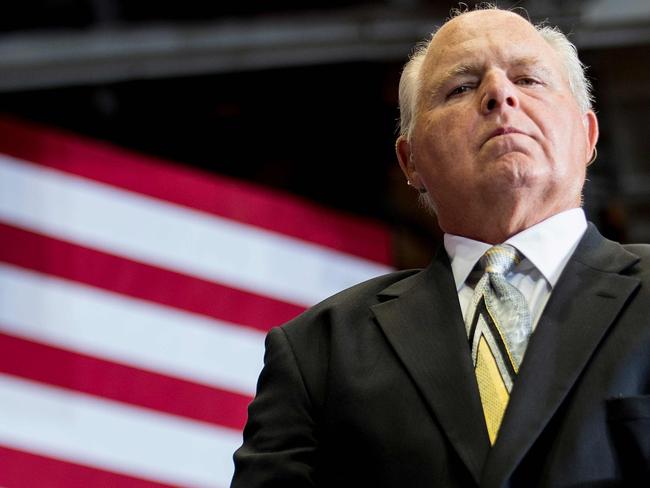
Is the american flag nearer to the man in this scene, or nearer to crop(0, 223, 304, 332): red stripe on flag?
crop(0, 223, 304, 332): red stripe on flag

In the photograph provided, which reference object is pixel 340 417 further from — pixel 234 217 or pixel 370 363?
pixel 234 217

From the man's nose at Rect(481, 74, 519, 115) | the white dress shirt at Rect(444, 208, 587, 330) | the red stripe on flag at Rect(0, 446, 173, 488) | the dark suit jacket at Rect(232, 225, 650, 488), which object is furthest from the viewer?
the red stripe on flag at Rect(0, 446, 173, 488)

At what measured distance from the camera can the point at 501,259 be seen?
49.7 inches

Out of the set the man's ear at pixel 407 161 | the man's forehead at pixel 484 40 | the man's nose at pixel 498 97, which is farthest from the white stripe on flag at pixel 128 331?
the man's nose at pixel 498 97

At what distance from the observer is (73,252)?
3.23m

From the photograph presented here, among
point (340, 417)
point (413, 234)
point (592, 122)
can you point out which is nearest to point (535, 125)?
point (592, 122)

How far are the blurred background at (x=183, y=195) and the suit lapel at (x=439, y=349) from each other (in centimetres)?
192

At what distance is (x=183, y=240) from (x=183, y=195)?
0.45 ft

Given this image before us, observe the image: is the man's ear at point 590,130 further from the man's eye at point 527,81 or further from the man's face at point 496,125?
the man's eye at point 527,81

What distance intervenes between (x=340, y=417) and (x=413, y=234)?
211cm

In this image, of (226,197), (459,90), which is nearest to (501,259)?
(459,90)

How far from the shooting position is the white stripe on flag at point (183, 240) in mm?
3236

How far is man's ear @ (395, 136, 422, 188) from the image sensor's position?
151 cm

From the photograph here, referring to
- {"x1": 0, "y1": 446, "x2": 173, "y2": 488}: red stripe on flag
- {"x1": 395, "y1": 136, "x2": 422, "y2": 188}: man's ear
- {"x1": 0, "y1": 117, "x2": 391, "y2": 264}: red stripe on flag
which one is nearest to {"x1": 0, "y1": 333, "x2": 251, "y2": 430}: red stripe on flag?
{"x1": 0, "y1": 446, "x2": 173, "y2": 488}: red stripe on flag
